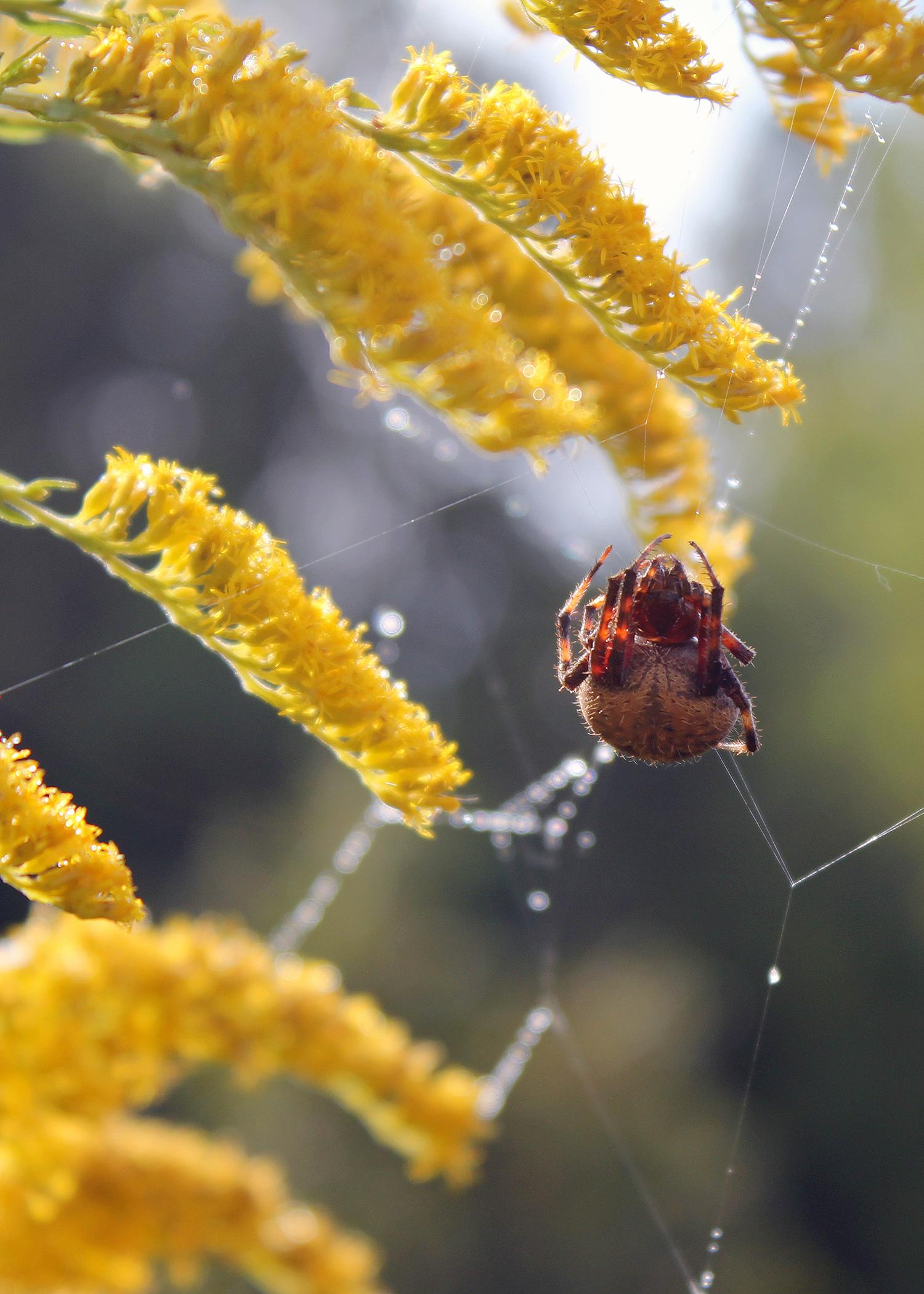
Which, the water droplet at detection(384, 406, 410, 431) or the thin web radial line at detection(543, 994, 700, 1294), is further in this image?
the thin web radial line at detection(543, 994, 700, 1294)

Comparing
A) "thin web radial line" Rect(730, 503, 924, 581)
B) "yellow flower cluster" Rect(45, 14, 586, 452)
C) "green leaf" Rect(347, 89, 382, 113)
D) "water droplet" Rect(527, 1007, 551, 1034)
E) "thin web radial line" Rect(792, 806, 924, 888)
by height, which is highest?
"green leaf" Rect(347, 89, 382, 113)

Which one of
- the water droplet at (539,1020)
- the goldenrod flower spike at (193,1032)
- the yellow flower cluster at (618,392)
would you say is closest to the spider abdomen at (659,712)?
the yellow flower cluster at (618,392)

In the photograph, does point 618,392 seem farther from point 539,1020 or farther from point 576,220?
point 539,1020

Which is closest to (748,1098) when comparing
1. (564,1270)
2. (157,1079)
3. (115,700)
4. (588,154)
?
(564,1270)

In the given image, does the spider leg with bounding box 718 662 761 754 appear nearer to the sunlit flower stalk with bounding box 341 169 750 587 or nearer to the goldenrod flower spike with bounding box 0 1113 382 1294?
the sunlit flower stalk with bounding box 341 169 750 587

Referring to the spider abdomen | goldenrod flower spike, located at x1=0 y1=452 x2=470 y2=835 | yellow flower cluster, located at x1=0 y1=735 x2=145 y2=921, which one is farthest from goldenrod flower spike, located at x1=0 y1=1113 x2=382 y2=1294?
the spider abdomen

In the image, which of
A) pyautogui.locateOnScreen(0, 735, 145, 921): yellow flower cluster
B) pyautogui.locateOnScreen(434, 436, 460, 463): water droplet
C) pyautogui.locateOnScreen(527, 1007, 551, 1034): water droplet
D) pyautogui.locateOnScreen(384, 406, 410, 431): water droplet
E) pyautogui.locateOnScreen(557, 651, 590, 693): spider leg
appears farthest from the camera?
pyautogui.locateOnScreen(527, 1007, 551, 1034): water droplet

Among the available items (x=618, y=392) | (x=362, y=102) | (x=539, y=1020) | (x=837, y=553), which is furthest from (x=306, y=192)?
(x=539, y=1020)

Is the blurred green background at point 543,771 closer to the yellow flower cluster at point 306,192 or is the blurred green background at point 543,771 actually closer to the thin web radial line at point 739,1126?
the thin web radial line at point 739,1126
